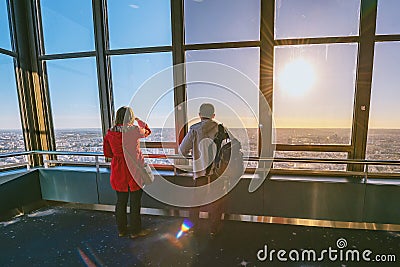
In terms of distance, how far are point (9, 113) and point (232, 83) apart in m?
3.01

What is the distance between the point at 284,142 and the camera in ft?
8.39

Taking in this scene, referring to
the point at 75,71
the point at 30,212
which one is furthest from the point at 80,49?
the point at 30,212

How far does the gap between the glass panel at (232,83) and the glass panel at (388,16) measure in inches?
49.8

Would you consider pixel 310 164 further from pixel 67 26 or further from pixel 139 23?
pixel 67 26

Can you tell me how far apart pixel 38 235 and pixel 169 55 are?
2496mm

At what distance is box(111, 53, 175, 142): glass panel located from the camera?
2.70 metres

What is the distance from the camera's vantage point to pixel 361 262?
1760mm

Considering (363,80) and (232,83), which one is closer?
(363,80)

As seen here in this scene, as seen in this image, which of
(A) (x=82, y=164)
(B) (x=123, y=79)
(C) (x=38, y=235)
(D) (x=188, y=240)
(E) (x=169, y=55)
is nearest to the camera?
(D) (x=188, y=240)

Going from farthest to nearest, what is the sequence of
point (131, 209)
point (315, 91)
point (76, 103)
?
point (76, 103)
point (315, 91)
point (131, 209)

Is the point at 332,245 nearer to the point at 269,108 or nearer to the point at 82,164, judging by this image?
the point at 269,108

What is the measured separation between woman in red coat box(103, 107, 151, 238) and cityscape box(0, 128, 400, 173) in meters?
0.75

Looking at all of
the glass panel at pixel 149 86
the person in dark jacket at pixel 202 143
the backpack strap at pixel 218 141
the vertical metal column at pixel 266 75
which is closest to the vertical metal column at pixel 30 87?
the glass panel at pixel 149 86

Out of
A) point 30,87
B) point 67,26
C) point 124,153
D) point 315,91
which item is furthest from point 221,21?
point 30,87
